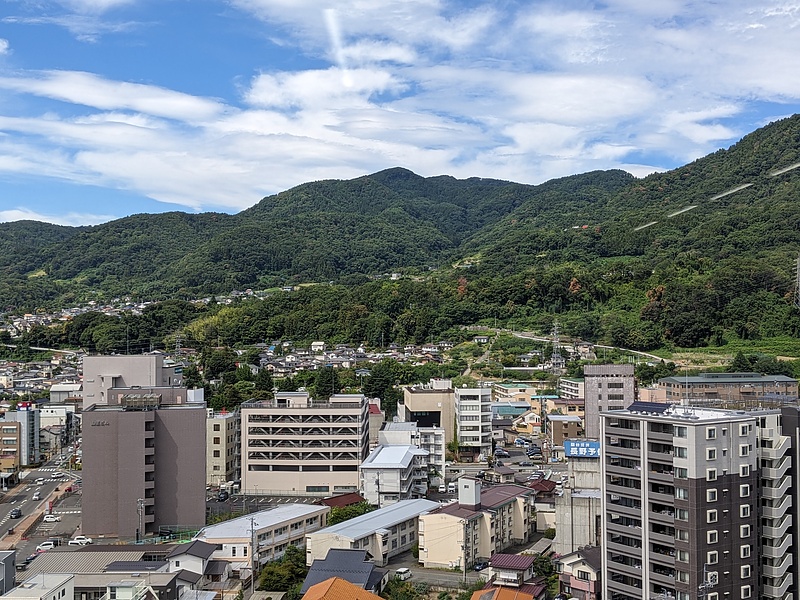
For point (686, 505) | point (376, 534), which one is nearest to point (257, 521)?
point (376, 534)

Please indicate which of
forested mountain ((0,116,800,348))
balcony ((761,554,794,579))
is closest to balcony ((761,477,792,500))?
balcony ((761,554,794,579))

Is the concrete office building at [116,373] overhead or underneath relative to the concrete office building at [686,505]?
overhead

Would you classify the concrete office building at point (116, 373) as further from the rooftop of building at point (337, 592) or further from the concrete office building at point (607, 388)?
the concrete office building at point (607, 388)

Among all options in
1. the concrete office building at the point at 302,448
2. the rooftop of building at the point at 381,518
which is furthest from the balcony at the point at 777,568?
the concrete office building at the point at 302,448

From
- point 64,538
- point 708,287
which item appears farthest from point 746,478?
point 708,287

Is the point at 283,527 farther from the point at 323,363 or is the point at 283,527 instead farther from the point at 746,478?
the point at 323,363

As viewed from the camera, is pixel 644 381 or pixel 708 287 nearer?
pixel 644 381
